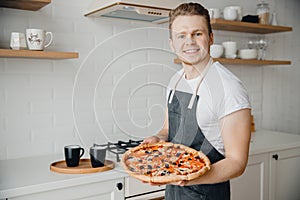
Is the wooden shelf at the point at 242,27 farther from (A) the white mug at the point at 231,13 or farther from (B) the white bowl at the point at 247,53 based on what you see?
(B) the white bowl at the point at 247,53

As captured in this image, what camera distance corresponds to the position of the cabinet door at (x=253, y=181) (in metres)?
2.44

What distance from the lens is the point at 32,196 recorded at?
166cm

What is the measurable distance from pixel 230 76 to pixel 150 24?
4.46ft

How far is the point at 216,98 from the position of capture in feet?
4.32

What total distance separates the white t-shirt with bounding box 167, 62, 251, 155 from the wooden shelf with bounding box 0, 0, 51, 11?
1001 mm

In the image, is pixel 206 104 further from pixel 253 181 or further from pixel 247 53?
pixel 247 53

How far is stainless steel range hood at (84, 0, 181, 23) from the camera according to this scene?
2008 mm

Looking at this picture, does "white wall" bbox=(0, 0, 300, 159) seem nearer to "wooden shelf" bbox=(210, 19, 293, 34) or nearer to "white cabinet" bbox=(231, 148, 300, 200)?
"wooden shelf" bbox=(210, 19, 293, 34)

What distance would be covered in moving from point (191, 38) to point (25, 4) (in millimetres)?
1117

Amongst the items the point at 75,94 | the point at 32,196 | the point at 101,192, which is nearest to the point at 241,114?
the point at 101,192

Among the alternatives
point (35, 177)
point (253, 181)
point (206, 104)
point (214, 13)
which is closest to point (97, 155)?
point (35, 177)

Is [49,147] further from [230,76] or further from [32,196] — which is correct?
[230,76]

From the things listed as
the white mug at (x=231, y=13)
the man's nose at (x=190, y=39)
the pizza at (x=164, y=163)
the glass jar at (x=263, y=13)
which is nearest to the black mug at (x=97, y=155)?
the pizza at (x=164, y=163)

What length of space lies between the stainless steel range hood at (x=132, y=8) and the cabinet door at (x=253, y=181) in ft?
3.70
